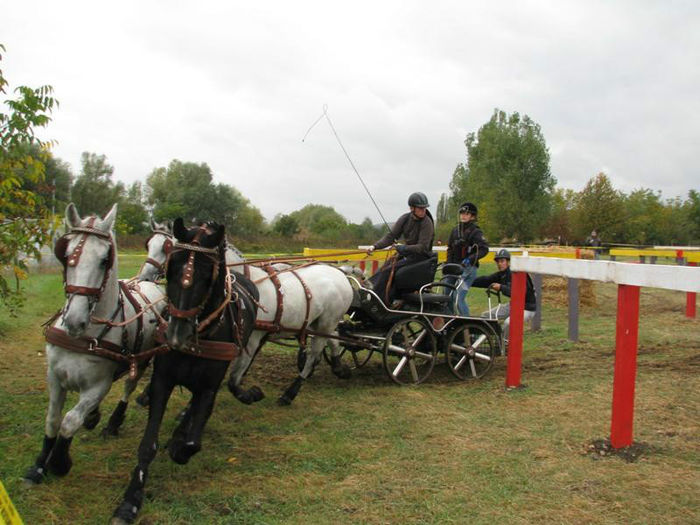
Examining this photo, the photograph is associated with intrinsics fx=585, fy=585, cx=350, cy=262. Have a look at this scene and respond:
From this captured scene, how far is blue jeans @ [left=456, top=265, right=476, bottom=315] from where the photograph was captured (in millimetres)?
7586

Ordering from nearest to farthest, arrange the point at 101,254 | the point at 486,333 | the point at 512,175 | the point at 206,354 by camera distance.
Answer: the point at 101,254 → the point at 206,354 → the point at 486,333 → the point at 512,175

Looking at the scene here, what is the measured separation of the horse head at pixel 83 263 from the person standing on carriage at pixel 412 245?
3840 mm

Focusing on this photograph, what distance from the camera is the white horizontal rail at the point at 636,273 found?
393cm

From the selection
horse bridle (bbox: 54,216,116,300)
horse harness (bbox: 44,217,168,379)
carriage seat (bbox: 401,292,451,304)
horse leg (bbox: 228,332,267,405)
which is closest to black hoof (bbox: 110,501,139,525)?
horse harness (bbox: 44,217,168,379)

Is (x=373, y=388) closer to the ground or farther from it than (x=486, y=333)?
closer to the ground

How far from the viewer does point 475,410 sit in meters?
5.67

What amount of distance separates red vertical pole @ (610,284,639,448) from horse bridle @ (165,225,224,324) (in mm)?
2921

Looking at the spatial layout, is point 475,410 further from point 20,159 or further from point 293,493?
point 20,159

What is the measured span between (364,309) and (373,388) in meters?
0.95

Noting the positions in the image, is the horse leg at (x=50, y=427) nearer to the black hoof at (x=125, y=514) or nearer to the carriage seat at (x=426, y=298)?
→ the black hoof at (x=125, y=514)

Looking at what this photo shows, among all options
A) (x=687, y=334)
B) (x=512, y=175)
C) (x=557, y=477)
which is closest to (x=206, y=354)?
(x=557, y=477)

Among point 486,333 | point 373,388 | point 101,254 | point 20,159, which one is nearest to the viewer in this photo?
point 101,254

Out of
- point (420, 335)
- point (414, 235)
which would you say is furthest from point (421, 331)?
point (414, 235)

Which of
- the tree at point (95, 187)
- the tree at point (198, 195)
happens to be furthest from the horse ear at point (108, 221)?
the tree at point (95, 187)
